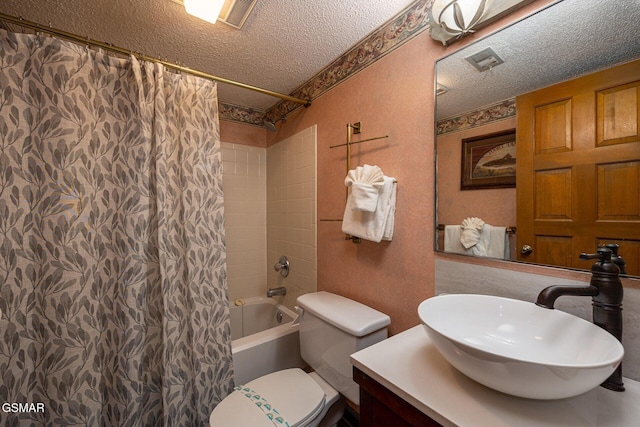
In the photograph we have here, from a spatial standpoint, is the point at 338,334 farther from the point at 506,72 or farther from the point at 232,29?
the point at 232,29

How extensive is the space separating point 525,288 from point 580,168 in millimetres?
420

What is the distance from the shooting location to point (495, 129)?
945 mm

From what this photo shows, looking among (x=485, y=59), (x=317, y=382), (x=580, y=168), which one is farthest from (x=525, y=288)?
(x=317, y=382)

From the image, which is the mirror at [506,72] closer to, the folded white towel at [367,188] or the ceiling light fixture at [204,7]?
the folded white towel at [367,188]

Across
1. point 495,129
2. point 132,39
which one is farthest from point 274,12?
point 495,129

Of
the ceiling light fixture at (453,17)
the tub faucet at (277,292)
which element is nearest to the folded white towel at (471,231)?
the ceiling light fixture at (453,17)

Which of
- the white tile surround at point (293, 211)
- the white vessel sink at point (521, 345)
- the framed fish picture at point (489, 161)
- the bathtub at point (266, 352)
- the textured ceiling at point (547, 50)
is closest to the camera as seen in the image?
the white vessel sink at point (521, 345)

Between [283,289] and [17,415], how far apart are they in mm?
1487

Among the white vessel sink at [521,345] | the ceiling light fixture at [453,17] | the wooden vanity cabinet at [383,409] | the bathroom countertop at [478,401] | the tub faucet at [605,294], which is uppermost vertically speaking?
the ceiling light fixture at [453,17]

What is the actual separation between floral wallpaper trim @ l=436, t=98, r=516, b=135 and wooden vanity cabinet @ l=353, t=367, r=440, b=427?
1007 mm

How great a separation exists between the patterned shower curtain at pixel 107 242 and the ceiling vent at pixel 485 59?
130 cm

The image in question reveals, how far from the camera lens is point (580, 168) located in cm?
76

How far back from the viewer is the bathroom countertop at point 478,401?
52cm

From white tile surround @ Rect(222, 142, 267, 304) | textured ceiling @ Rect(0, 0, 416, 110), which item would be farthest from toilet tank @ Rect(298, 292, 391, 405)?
textured ceiling @ Rect(0, 0, 416, 110)
